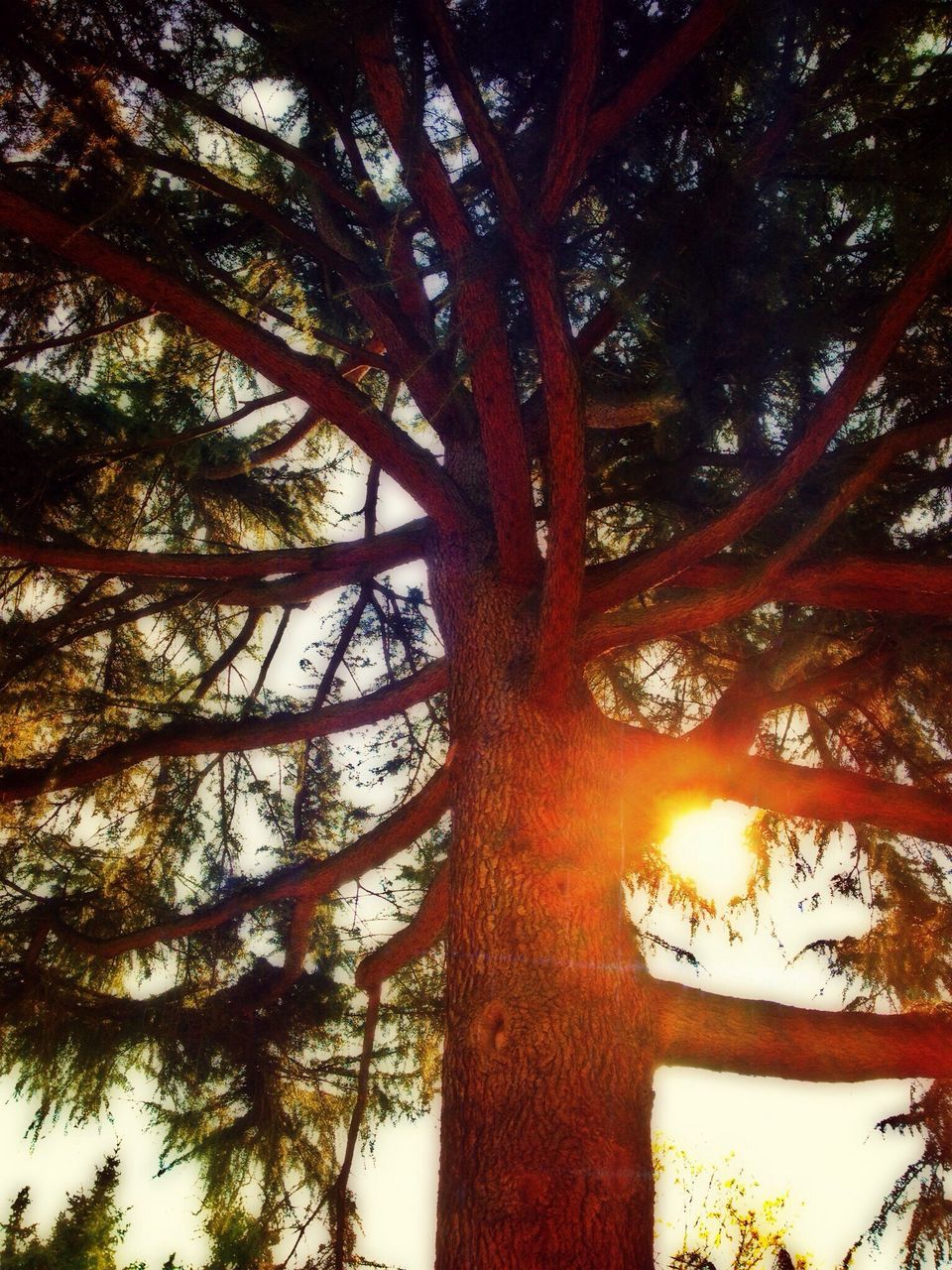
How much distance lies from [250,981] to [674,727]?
2.88m

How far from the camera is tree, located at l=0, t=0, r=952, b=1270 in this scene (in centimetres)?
287

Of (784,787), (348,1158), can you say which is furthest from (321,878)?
(784,787)

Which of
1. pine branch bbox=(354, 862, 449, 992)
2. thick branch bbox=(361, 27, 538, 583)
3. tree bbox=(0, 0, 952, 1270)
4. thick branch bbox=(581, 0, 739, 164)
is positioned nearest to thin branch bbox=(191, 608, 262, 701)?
tree bbox=(0, 0, 952, 1270)

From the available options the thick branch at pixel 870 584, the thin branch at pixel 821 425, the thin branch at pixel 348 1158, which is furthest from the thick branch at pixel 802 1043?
the thin branch at pixel 348 1158

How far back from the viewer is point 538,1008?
8.65ft

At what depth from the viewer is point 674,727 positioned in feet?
17.8

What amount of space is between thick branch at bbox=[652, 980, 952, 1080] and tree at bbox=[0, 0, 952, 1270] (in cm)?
1

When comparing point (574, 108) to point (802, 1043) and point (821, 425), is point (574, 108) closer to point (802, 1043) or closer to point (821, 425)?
point (821, 425)

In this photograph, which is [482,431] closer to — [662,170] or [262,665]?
[662,170]

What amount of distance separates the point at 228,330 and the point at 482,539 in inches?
59.0

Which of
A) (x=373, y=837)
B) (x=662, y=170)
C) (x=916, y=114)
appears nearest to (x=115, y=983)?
(x=373, y=837)

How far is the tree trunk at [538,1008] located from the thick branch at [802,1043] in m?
0.17

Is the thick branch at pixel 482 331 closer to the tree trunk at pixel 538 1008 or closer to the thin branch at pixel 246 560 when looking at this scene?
the tree trunk at pixel 538 1008

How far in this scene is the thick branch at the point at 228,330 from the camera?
296cm
